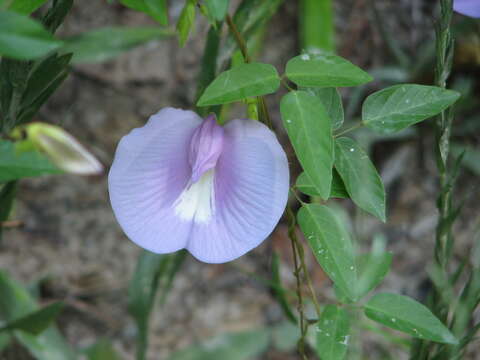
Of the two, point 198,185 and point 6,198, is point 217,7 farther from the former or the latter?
point 6,198

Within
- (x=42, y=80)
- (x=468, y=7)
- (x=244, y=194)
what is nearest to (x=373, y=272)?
(x=244, y=194)

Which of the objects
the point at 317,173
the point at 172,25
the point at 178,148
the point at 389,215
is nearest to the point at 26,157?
the point at 178,148

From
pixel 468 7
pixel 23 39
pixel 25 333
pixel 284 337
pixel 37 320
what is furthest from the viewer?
pixel 284 337

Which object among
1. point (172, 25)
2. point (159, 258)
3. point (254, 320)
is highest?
point (172, 25)

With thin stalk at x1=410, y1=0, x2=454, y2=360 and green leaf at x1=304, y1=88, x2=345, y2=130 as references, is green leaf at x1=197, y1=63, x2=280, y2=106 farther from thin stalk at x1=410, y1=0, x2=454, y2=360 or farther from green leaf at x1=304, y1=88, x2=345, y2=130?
thin stalk at x1=410, y1=0, x2=454, y2=360

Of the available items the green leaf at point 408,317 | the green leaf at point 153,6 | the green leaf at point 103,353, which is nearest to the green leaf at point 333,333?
the green leaf at point 408,317

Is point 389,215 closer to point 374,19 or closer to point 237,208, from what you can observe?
point 374,19
